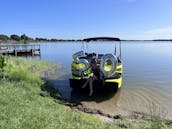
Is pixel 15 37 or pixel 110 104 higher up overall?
pixel 15 37

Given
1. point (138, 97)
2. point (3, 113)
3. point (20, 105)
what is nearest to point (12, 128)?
point (3, 113)

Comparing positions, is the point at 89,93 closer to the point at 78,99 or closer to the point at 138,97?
the point at 78,99

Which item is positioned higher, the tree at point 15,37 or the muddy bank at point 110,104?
the tree at point 15,37

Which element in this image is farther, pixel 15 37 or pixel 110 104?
pixel 15 37

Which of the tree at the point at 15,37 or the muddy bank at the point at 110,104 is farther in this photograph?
the tree at the point at 15,37

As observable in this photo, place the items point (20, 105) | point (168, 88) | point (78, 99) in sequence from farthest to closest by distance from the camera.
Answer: point (168, 88) < point (78, 99) < point (20, 105)

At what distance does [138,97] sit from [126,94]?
698 millimetres

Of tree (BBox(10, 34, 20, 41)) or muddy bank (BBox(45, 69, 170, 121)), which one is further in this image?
tree (BBox(10, 34, 20, 41))

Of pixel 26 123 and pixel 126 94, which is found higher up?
pixel 26 123

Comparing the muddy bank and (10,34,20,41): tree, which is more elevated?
(10,34,20,41): tree

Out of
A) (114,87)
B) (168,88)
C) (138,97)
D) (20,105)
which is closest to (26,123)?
(20,105)

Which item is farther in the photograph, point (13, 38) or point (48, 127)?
point (13, 38)

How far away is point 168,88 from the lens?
13.8 meters

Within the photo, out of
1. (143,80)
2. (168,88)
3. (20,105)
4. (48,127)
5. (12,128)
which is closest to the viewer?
(12,128)
